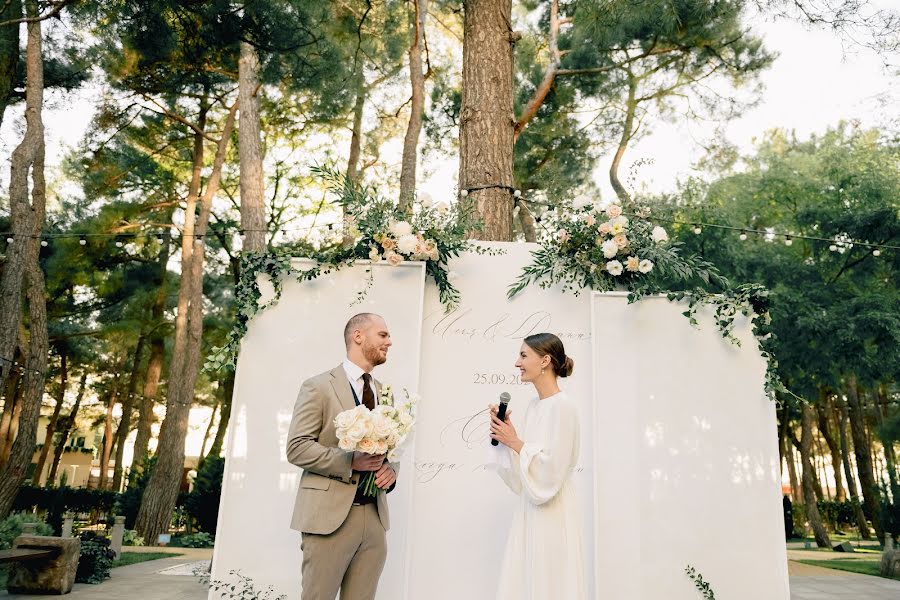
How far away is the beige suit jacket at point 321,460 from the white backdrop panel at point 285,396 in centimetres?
90

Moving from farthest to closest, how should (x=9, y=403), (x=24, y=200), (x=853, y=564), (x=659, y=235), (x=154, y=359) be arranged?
(x=154, y=359) < (x=9, y=403) < (x=853, y=564) < (x=24, y=200) < (x=659, y=235)

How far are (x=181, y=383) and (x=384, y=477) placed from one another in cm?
1037

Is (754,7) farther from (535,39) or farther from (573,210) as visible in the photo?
(535,39)

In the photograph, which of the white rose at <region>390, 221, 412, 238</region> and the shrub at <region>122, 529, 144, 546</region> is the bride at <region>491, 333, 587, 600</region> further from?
the shrub at <region>122, 529, 144, 546</region>

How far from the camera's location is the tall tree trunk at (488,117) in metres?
4.93

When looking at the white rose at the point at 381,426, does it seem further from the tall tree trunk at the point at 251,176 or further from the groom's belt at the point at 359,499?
the tall tree trunk at the point at 251,176

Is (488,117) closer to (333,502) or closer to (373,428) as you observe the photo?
(373,428)

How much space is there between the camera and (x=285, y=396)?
12.1ft

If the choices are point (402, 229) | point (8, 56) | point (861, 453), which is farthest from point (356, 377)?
point (861, 453)

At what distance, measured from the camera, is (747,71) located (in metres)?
9.38

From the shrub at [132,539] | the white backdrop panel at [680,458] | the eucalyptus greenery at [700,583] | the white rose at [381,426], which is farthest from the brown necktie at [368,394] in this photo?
the shrub at [132,539]

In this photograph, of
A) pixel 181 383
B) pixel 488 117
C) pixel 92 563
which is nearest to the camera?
pixel 488 117

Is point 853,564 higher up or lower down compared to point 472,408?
lower down

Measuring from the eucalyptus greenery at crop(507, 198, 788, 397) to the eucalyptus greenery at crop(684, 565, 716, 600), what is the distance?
118 centimetres
